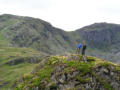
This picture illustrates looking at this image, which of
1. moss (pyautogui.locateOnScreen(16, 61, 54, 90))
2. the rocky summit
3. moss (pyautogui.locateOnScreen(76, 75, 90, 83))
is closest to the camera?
moss (pyautogui.locateOnScreen(76, 75, 90, 83))

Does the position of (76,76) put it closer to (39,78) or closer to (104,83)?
(104,83)

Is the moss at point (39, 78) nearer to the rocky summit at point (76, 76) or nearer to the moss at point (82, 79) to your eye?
the rocky summit at point (76, 76)

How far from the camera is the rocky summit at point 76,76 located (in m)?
28.3

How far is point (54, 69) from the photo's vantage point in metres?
31.8

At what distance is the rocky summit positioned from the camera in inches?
1116

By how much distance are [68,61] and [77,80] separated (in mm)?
4269

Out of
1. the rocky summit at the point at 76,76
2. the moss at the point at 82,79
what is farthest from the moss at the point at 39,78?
the moss at the point at 82,79

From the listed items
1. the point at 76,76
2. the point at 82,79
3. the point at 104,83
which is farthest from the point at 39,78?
the point at 104,83

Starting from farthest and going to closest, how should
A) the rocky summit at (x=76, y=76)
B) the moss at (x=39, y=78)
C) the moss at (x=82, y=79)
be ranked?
the moss at (x=39, y=78) → the rocky summit at (x=76, y=76) → the moss at (x=82, y=79)

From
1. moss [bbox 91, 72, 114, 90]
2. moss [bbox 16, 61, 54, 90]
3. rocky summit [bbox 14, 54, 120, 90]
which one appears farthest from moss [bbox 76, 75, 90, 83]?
moss [bbox 16, 61, 54, 90]

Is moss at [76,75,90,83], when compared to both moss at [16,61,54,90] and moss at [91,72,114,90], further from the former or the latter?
moss at [16,61,54,90]

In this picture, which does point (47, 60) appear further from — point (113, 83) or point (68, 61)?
point (113, 83)

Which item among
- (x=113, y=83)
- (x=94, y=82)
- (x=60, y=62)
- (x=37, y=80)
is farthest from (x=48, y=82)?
(x=113, y=83)

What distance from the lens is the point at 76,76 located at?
95.3 feet
